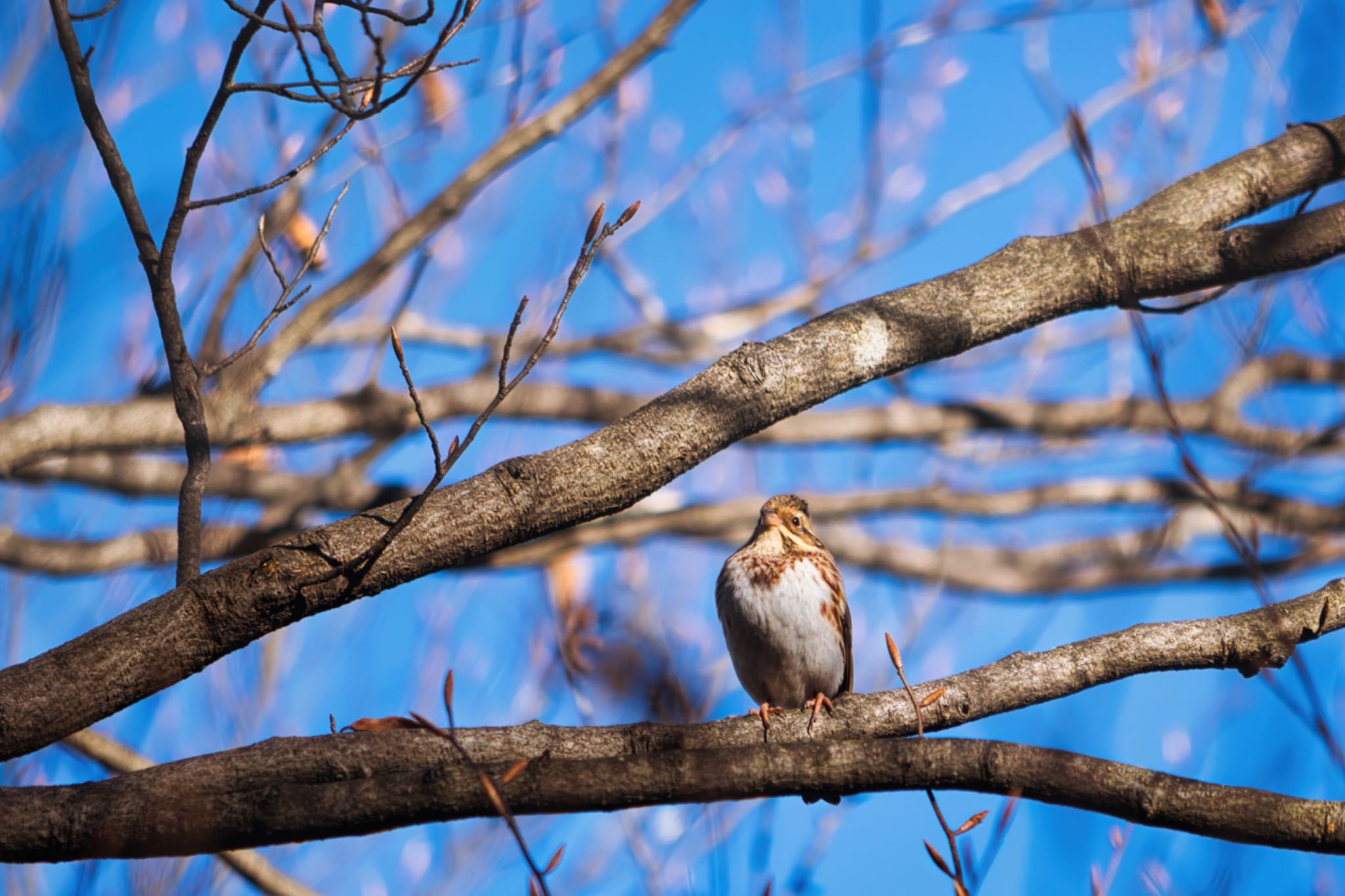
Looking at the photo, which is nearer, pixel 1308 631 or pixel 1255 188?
pixel 1308 631

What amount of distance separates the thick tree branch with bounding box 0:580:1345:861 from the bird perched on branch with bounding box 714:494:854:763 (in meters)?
1.58

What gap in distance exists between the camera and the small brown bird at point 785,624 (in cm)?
396

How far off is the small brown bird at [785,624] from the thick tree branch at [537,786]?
5.16 feet

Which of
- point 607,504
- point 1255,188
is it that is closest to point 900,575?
point 1255,188

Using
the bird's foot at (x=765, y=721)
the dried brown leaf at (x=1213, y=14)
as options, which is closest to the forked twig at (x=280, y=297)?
the bird's foot at (x=765, y=721)

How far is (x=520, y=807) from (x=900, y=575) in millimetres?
6012

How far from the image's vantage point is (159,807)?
6.81 feet

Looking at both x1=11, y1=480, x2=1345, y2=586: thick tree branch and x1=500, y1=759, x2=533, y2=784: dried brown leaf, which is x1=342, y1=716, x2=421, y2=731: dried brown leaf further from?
x1=11, y1=480, x2=1345, y2=586: thick tree branch

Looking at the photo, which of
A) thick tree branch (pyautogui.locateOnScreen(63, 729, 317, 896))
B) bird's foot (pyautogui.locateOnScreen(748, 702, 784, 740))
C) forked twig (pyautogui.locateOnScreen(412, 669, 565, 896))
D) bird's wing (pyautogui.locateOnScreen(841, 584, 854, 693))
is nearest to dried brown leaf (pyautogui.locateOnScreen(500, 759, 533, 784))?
forked twig (pyautogui.locateOnScreen(412, 669, 565, 896))

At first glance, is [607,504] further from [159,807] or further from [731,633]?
[731,633]

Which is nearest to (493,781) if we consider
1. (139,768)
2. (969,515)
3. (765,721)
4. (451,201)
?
(765,721)

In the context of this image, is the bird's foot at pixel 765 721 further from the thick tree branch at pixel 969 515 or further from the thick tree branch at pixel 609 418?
the thick tree branch at pixel 969 515

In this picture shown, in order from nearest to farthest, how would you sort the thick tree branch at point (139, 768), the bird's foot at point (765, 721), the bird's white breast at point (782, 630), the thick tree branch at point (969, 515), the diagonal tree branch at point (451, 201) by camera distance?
the bird's foot at point (765, 721) < the thick tree branch at point (139, 768) < the bird's white breast at point (782, 630) < the diagonal tree branch at point (451, 201) < the thick tree branch at point (969, 515)

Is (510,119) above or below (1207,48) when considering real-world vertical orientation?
below
